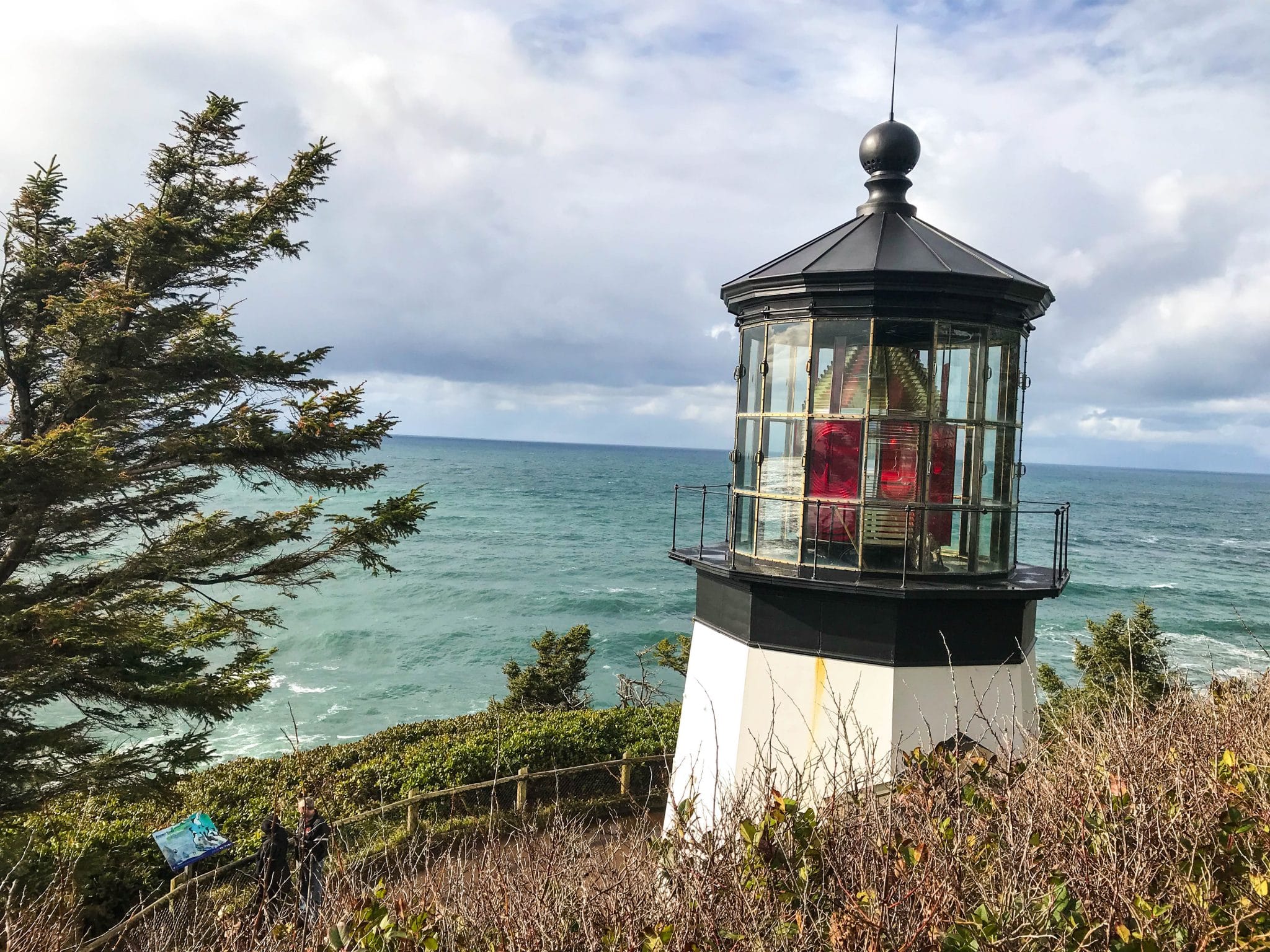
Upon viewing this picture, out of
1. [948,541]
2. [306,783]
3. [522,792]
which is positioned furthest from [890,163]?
[306,783]

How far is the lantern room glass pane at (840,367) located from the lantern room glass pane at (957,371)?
48cm

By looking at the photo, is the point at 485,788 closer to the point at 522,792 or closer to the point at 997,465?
the point at 522,792

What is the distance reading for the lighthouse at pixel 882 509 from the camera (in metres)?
5.46

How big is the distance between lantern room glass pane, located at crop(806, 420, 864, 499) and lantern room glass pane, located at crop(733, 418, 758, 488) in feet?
1.49

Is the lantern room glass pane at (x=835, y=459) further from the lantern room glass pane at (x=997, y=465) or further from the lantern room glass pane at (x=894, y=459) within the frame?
the lantern room glass pane at (x=997, y=465)

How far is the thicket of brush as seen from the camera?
246 centimetres

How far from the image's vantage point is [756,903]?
9.20 ft

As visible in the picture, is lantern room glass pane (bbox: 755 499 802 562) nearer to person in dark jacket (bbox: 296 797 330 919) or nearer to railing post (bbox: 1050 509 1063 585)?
railing post (bbox: 1050 509 1063 585)

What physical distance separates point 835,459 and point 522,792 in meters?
6.56

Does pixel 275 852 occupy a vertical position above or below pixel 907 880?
below

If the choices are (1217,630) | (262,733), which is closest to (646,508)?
(1217,630)

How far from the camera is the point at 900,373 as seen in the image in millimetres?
5531

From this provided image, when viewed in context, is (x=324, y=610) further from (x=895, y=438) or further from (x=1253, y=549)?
(x=1253, y=549)

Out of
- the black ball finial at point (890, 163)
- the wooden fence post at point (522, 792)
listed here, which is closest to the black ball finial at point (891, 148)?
the black ball finial at point (890, 163)
